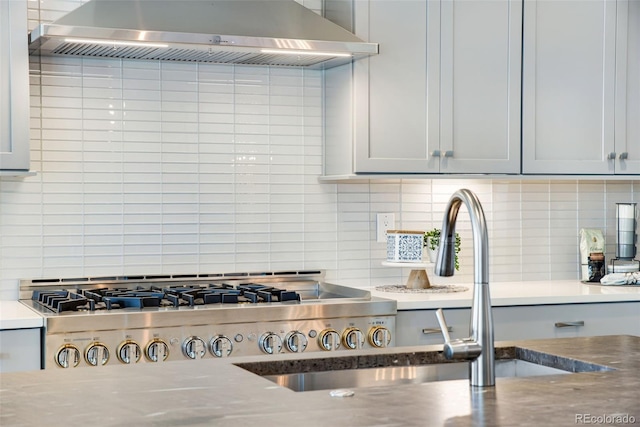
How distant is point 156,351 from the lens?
3.02 metres

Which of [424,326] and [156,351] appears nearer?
[156,351]

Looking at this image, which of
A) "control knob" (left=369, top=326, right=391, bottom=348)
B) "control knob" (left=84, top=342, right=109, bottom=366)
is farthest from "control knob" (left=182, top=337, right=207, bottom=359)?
"control knob" (left=369, top=326, right=391, bottom=348)

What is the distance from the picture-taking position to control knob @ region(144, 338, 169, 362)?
3.01 metres

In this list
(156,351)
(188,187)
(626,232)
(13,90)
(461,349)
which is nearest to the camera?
(461,349)

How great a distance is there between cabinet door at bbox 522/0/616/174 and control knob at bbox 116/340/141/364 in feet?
6.24

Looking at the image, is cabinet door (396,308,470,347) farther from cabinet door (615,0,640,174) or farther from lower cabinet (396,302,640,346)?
cabinet door (615,0,640,174)

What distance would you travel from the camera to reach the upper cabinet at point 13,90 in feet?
10.4

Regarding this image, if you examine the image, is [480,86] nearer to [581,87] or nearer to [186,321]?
[581,87]

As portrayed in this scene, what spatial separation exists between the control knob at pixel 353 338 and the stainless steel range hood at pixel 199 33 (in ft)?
3.51

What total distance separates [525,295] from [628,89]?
3.77 feet

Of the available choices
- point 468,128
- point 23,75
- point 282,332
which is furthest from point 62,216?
point 468,128

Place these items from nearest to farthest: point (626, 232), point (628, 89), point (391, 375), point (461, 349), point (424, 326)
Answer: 1. point (461, 349)
2. point (391, 375)
3. point (424, 326)
4. point (628, 89)
5. point (626, 232)

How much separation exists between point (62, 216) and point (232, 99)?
862 millimetres

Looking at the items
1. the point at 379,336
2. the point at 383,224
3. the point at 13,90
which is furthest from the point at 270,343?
the point at 13,90
